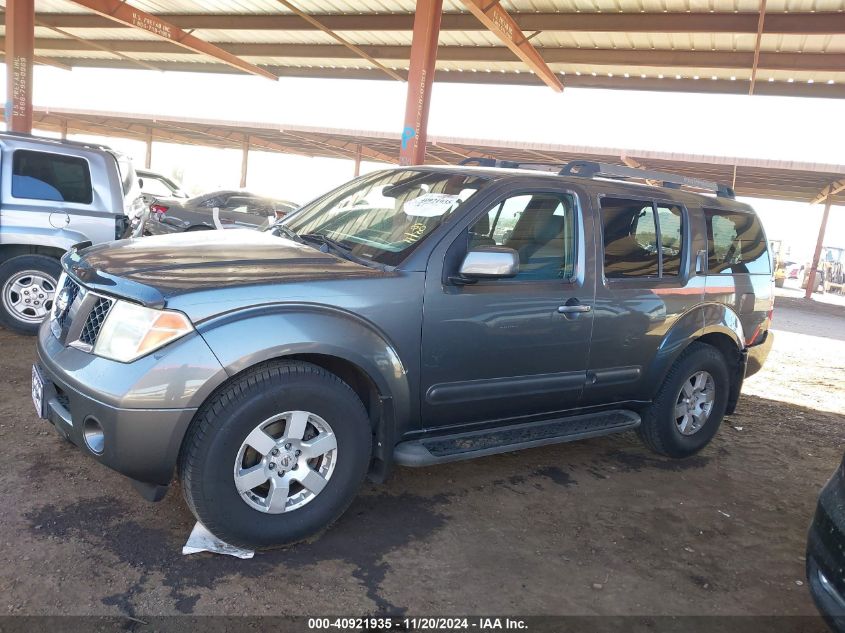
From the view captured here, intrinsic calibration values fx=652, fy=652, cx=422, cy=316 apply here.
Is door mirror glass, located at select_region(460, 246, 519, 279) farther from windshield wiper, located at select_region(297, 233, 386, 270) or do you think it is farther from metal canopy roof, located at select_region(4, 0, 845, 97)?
metal canopy roof, located at select_region(4, 0, 845, 97)

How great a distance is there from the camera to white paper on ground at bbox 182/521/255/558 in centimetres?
282

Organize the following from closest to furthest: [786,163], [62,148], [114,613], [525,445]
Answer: [114,613] < [525,445] < [62,148] < [786,163]

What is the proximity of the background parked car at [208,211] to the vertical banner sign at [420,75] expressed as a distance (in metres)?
2.32

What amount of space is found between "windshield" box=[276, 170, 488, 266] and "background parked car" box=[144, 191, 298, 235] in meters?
6.74

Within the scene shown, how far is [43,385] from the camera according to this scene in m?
2.92

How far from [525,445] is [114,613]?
2059 mm

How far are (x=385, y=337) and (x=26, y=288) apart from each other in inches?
170

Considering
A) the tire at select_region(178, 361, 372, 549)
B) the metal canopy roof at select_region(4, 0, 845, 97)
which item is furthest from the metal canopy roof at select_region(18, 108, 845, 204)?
the tire at select_region(178, 361, 372, 549)

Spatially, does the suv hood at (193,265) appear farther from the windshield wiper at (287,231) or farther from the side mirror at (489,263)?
the side mirror at (489,263)

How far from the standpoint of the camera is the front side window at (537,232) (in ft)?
11.5

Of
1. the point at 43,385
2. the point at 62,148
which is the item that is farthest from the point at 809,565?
the point at 62,148

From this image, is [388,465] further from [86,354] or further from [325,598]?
[86,354]

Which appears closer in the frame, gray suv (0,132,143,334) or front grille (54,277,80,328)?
front grille (54,277,80,328)

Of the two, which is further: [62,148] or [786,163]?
[786,163]
